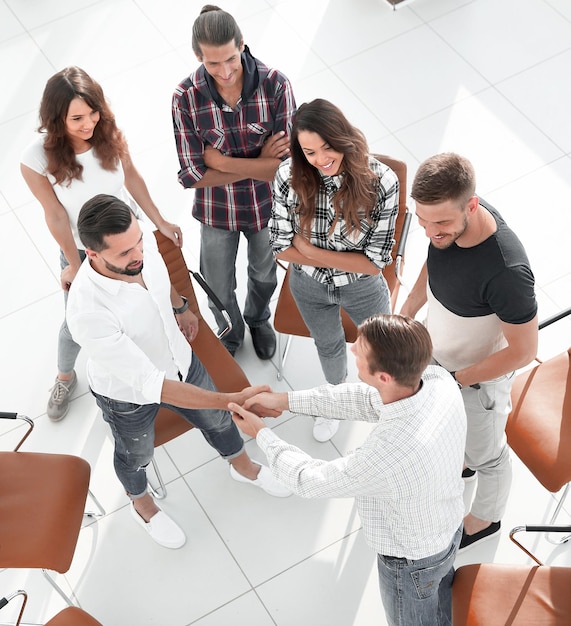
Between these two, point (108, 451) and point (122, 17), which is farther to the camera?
point (122, 17)

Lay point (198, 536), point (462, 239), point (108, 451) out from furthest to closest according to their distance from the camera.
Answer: point (108, 451), point (198, 536), point (462, 239)

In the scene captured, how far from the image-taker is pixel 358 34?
17.3 feet

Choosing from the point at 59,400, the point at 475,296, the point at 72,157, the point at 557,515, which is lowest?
the point at 557,515

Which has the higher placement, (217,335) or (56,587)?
(217,335)

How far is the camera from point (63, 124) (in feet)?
10.0

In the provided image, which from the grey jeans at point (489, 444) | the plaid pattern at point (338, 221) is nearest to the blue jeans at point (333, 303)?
the plaid pattern at point (338, 221)

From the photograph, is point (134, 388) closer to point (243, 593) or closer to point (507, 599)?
point (243, 593)

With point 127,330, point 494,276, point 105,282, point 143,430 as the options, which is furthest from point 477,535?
point 105,282

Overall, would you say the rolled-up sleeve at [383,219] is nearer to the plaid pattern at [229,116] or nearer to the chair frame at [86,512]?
the plaid pattern at [229,116]

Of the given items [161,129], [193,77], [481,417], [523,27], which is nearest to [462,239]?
[481,417]

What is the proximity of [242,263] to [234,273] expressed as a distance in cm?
60

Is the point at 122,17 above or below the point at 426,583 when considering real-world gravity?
above

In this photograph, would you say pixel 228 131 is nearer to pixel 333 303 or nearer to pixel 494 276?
pixel 333 303

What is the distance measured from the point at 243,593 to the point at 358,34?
3.65 m
